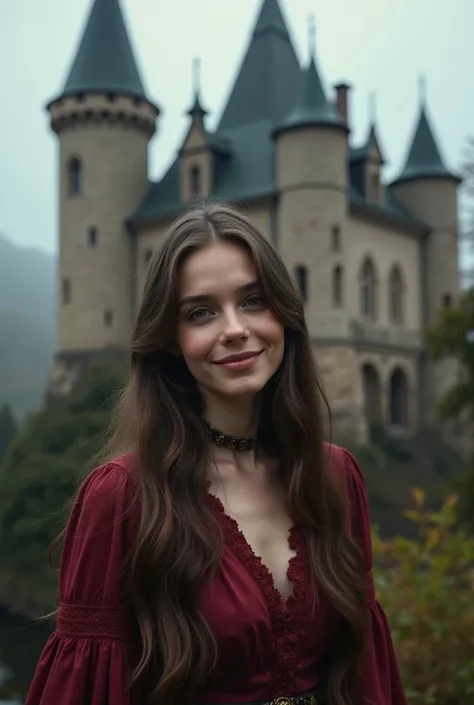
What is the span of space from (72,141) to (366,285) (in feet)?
37.4

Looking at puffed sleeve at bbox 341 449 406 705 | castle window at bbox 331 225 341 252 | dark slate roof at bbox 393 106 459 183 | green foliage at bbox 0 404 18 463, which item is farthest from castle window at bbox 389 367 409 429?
puffed sleeve at bbox 341 449 406 705

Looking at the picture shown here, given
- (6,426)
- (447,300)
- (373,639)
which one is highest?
(447,300)

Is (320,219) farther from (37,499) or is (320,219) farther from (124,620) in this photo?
(124,620)

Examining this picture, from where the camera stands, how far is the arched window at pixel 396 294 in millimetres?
31594

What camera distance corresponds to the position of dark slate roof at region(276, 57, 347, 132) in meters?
28.0

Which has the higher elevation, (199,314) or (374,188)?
(374,188)

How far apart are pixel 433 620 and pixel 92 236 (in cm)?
2831

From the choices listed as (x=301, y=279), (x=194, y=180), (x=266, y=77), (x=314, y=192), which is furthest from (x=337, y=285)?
(x=301, y=279)

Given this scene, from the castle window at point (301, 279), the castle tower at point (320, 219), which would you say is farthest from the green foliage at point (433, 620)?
the castle tower at point (320, 219)

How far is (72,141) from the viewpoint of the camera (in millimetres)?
32344

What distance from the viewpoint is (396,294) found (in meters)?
31.8

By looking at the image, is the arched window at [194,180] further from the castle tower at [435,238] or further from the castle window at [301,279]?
the castle tower at [435,238]

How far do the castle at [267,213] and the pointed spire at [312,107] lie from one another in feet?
0.96

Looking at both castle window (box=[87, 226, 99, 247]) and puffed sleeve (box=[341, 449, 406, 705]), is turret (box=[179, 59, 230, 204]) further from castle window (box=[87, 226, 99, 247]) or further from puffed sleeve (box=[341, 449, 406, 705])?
puffed sleeve (box=[341, 449, 406, 705])
